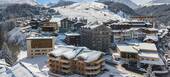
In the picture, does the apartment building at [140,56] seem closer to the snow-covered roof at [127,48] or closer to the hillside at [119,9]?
the snow-covered roof at [127,48]

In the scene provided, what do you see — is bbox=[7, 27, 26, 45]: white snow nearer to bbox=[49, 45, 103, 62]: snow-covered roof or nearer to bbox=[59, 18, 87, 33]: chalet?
bbox=[59, 18, 87, 33]: chalet

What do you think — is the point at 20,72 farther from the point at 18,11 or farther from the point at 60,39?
the point at 18,11

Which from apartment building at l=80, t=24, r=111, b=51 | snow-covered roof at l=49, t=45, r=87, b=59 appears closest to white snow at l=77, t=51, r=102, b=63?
snow-covered roof at l=49, t=45, r=87, b=59

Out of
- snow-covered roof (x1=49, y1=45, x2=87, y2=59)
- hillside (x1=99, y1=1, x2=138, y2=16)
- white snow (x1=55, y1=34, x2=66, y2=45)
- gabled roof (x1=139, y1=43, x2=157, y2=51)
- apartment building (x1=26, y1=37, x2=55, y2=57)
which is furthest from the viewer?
hillside (x1=99, y1=1, x2=138, y2=16)

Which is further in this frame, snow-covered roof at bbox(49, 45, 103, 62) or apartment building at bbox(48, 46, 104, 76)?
snow-covered roof at bbox(49, 45, 103, 62)

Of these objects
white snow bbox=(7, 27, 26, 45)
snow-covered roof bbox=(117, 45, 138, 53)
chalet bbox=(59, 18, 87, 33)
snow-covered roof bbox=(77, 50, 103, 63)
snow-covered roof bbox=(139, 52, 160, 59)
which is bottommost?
white snow bbox=(7, 27, 26, 45)

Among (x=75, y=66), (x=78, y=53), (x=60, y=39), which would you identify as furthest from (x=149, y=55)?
(x=60, y=39)

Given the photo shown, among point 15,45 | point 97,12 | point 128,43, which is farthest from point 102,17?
point 128,43
